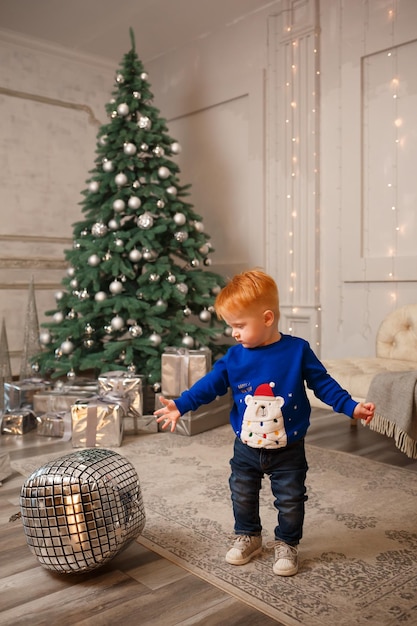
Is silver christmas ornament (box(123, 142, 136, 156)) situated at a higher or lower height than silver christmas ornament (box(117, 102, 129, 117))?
lower

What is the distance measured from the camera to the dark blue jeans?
1.95 m

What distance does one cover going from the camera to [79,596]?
Answer: 1.80 m

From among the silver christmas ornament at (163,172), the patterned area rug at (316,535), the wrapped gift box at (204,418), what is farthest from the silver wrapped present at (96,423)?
the silver christmas ornament at (163,172)

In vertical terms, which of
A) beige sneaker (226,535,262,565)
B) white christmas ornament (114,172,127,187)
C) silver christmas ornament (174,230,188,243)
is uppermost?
white christmas ornament (114,172,127,187)

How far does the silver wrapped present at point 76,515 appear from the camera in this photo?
185 centimetres

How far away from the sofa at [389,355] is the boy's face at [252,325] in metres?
1.68

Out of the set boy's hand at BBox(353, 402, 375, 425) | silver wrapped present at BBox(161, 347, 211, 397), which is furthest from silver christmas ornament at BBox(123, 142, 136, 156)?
boy's hand at BBox(353, 402, 375, 425)

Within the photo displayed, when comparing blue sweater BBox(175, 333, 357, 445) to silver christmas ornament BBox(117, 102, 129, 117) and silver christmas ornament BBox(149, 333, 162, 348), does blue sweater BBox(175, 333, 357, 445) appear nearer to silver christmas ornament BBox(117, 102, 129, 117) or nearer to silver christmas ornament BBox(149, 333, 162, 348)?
silver christmas ornament BBox(149, 333, 162, 348)

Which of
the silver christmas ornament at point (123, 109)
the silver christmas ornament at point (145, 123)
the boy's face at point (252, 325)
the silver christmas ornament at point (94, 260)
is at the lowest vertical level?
the boy's face at point (252, 325)

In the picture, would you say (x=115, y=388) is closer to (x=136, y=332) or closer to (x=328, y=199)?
(x=136, y=332)

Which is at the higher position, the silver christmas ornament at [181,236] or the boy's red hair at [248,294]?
the silver christmas ornament at [181,236]

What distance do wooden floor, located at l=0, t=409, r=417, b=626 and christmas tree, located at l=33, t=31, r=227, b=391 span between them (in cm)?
235

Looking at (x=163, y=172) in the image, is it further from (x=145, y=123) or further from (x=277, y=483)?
(x=277, y=483)

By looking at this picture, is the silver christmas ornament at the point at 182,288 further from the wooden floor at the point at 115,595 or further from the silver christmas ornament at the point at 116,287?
the wooden floor at the point at 115,595
